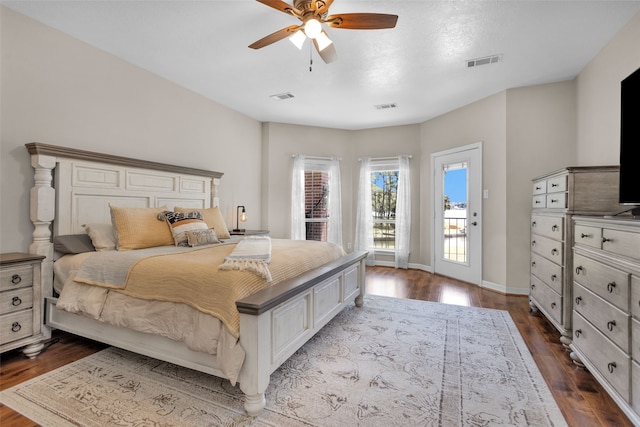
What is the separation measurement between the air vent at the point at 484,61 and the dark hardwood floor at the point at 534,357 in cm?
273

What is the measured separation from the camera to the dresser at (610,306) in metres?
1.50

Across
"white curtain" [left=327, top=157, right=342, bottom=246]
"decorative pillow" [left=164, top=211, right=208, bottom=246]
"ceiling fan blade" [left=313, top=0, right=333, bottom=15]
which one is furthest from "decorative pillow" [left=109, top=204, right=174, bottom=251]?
"white curtain" [left=327, top=157, right=342, bottom=246]

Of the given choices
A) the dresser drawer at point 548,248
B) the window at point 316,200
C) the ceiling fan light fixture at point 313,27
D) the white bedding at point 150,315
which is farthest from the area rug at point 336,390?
the window at point 316,200

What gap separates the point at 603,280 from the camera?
179cm

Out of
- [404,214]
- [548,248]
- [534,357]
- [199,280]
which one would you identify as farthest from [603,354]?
[404,214]

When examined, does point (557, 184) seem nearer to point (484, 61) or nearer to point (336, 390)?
point (484, 61)

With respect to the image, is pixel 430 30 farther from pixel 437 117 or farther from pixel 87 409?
pixel 87 409

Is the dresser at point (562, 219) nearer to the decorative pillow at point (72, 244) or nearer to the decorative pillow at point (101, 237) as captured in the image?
the decorative pillow at point (101, 237)

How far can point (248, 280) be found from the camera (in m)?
1.81

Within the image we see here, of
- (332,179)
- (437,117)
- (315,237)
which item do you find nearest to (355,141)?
(332,179)

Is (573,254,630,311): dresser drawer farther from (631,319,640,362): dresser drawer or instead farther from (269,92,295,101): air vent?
(269,92,295,101): air vent

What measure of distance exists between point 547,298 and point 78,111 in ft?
15.7

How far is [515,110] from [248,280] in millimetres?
4085

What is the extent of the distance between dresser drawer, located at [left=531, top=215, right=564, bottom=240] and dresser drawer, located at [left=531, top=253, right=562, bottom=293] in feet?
0.81
